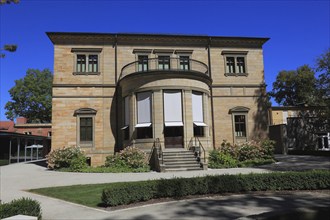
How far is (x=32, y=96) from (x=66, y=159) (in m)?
40.0

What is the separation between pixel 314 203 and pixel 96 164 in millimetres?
17976

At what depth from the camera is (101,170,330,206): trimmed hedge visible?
9.20m

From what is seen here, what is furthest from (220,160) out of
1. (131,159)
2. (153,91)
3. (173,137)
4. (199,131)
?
(153,91)

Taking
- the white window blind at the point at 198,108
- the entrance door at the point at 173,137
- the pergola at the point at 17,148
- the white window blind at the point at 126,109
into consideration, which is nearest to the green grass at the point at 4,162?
the pergola at the point at 17,148

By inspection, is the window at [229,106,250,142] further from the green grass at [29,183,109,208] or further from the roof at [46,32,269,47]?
the green grass at [29,183,109,208]

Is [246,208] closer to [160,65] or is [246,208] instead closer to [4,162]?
[160,65]

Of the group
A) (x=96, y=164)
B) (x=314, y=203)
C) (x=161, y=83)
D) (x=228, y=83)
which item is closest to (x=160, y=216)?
(x=314, y=203)

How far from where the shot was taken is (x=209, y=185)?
10.5m

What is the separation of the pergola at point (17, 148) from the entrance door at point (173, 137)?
17.8m

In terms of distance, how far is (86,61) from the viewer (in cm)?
2484

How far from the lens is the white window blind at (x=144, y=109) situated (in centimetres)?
2148

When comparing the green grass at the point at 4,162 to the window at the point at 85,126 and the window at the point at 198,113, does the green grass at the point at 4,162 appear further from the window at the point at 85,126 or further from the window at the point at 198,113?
the window at the point at 198,113

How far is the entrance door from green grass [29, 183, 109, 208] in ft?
29.3

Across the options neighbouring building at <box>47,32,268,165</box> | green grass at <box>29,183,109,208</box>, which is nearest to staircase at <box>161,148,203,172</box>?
neighbouring building at <box>47,32,268,165</box>
